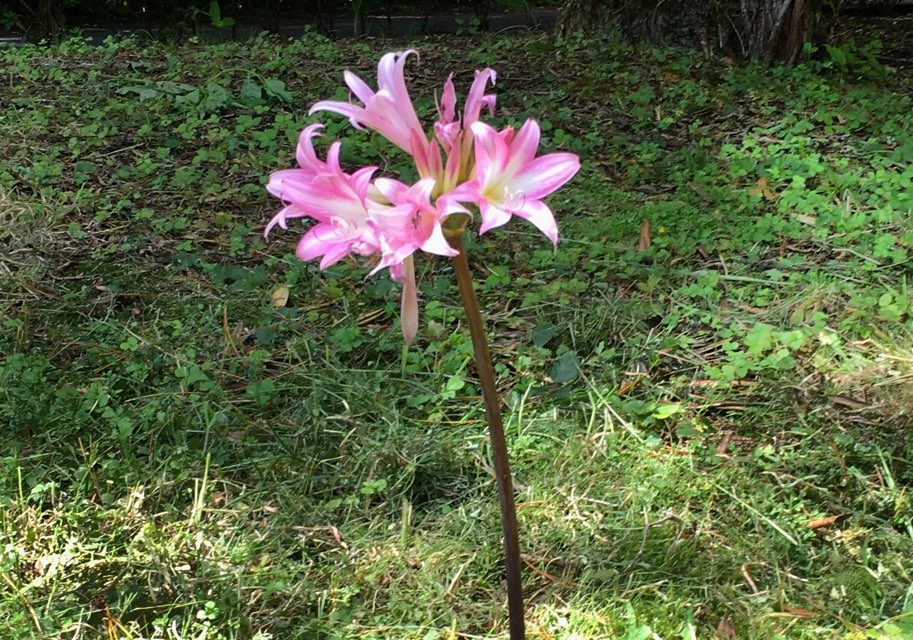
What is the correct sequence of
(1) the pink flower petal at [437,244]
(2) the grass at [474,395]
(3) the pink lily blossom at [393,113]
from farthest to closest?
1. (2) the grass at [474,395]
2. (3) the pink lily blossom at [393,113]
3. (1) the pink flower petal at [437,244]

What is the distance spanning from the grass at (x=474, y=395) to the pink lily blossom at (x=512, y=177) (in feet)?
3.48

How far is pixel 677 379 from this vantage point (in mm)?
2506

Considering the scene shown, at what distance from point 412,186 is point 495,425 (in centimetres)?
38

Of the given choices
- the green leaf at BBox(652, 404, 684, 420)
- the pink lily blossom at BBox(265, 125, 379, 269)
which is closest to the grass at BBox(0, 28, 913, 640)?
the green leaf at BBox(652, 404, 684, 420)

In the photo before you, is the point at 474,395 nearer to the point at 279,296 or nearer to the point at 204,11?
the point at 279,296

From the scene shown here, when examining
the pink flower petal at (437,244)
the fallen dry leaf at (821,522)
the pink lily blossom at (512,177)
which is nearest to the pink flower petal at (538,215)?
the pink lily blossom at (512,177)

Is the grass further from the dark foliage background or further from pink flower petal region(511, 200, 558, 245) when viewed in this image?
the dark foliage background

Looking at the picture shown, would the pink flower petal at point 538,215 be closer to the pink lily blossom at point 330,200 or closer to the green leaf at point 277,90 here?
the pink lily blossom at point 330,200

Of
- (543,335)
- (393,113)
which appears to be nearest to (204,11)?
(543,335)

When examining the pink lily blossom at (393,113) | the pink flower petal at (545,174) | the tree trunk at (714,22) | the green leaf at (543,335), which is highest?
the pink lily blossom at (393,113)

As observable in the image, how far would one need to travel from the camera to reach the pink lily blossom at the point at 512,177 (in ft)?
3.69

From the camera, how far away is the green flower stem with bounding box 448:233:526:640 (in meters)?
1.24

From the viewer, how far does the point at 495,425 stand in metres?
1.30

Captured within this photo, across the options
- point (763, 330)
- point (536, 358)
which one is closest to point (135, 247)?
point (536, 358)
